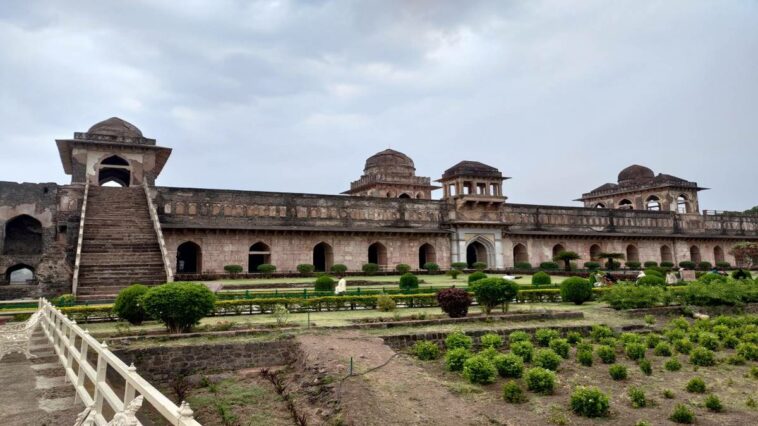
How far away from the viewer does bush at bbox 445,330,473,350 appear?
1264 centimetres

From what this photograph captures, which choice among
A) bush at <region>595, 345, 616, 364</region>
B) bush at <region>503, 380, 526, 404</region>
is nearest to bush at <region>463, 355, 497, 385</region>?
bush at <region>503, 380, 526, 404</region>

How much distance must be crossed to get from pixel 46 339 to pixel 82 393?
6.64 metres

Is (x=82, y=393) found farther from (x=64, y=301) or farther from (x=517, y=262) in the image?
(x=517, y=262)

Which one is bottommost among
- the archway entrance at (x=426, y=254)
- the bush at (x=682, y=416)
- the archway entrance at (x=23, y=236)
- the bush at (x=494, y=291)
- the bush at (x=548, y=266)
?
the bush at (x=682, y=416)

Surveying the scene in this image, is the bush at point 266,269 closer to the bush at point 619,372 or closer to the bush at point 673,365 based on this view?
the bush at point 619,372

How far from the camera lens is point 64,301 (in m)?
16.7

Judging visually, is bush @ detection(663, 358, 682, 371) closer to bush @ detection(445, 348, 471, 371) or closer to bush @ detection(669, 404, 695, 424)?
bush @ detection(669, 404, 695, 424)

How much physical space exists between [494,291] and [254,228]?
17.8 metres

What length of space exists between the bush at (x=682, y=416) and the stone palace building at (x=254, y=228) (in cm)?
1797

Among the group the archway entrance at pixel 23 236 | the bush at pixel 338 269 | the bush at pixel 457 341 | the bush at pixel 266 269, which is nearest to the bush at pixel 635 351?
the bush at pixel 457 341

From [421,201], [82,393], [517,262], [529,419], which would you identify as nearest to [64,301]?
[82,393]

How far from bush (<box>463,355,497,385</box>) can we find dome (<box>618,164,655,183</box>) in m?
46.7

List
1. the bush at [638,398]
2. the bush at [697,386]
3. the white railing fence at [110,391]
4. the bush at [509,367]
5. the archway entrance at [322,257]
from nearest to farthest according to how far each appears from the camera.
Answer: the white railing fence at [110,391] → the bush at [638,398] → the bush at [697,386] → the bush at [509,367] → the archway entrance at [322,257]

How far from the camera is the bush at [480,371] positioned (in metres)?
10.4
